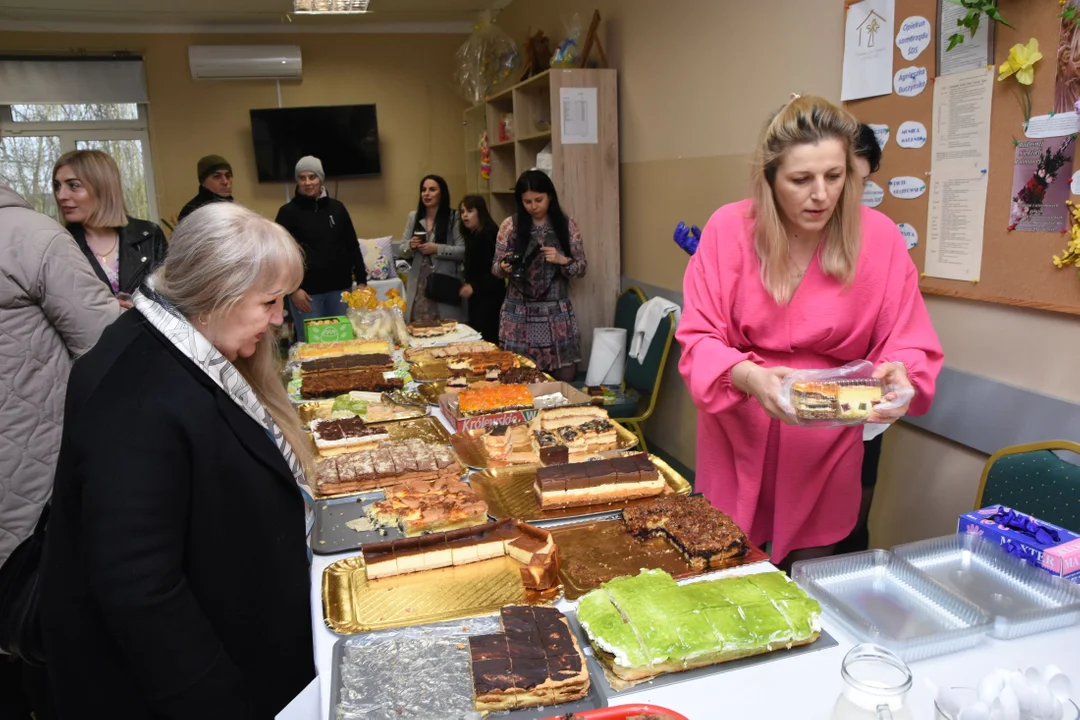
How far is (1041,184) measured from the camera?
7.20 ft

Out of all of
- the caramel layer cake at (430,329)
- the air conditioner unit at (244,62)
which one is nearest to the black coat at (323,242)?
the caramel layer cake at (430,329)

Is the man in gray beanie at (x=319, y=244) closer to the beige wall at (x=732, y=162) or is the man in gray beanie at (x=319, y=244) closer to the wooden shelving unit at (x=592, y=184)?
the wooden shelving unit at (x=592, y=184)

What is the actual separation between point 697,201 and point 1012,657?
10.7ft

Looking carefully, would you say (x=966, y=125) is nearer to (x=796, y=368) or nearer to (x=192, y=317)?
(x=796, y=368)

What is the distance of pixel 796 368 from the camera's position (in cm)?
200

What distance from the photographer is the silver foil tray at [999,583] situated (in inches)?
54.3

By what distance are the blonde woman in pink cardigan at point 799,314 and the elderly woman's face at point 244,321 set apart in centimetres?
110

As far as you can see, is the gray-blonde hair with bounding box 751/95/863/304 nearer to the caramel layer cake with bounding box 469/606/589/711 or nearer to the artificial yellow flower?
the artificial yellow flower

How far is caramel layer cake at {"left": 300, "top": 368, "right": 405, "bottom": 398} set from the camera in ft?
10.5

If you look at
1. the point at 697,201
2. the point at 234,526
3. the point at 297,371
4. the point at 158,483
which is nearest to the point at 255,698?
the point at 234,526

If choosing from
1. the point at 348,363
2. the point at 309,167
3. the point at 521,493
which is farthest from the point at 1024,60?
the point at 309,167

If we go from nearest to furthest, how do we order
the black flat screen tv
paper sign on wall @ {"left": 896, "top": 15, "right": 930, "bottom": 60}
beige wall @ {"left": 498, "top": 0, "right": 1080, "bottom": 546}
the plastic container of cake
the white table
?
the white table
the plastic container of cake
beige wall @ {"left": 498, "top": 0, "right": 1080, "bottom": 546}
paper sign on wall @ {"left": 896, "top": 15, "right": 930, "bottom": 60}
the black flat screen tv

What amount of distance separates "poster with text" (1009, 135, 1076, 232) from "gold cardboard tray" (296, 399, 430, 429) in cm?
212

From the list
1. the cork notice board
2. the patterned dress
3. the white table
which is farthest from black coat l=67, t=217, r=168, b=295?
the cork notice board
